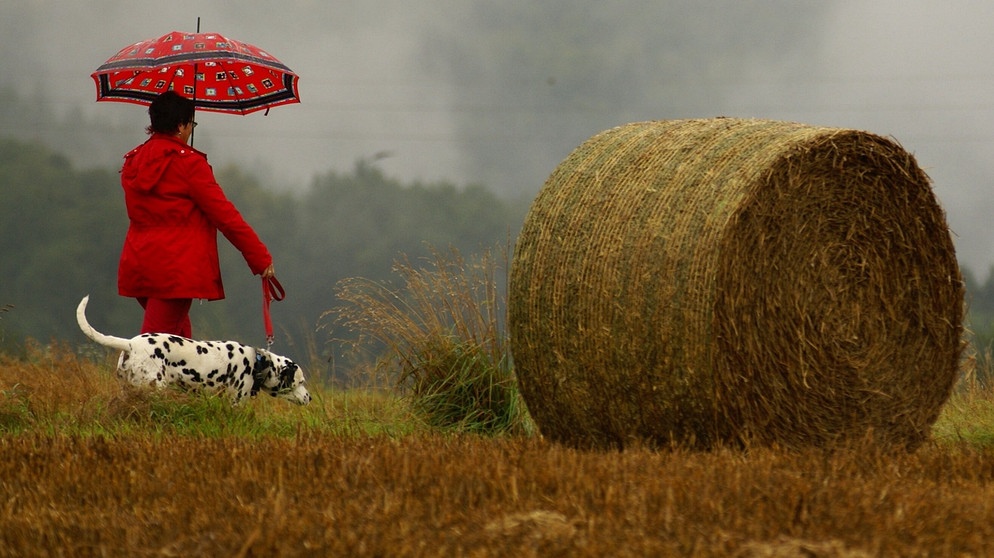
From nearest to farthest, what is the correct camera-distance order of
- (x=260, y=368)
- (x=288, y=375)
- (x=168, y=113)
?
1. (x=168, y=113)
2. (x=260, y=368)
3. (x=288, y=375)

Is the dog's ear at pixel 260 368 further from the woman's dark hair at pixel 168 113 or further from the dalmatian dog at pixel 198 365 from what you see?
the woman's dark hair at pixel 168 113

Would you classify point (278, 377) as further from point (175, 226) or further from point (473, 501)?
point (473, 501)

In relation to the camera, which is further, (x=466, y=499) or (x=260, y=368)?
(x=260, y=368)

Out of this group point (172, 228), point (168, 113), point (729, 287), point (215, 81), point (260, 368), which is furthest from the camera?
point (215, 81)

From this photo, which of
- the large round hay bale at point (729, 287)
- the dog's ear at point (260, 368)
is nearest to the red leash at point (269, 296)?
the dog's ear at point (260, 368)

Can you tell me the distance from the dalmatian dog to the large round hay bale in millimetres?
2076

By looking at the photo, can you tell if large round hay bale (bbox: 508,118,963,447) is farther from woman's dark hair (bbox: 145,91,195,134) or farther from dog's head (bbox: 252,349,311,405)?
woman's dark hair (bbox: 145,91,195,134)

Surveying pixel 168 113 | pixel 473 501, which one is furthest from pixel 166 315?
pixel 473 501

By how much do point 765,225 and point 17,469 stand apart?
3.88 metres

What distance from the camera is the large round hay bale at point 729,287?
6168mm

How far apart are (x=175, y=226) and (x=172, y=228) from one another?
2 cm

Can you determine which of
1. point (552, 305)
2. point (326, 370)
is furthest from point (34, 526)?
point (326, 370)

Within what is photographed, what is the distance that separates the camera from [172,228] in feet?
25.7

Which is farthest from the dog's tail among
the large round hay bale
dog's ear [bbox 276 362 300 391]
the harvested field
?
the large round hay bale
